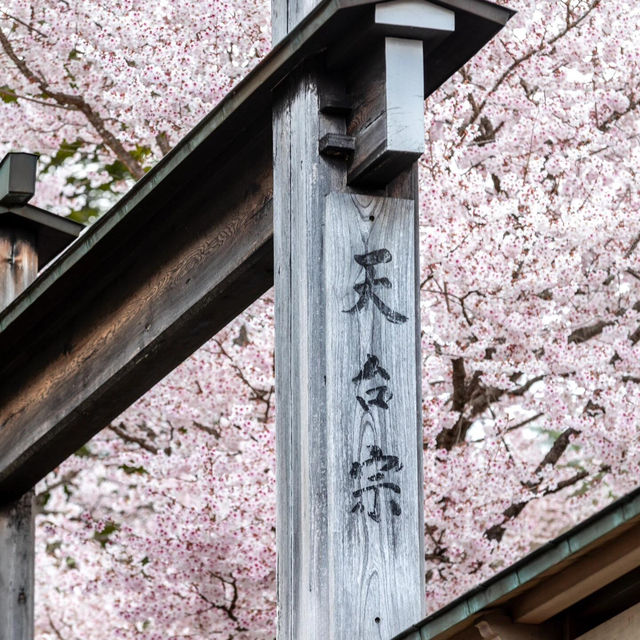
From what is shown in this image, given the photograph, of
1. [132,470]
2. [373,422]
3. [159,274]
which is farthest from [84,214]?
[373,422]

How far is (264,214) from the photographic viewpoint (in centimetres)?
357

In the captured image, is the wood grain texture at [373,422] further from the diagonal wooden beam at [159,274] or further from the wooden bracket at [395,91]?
the diagonal wooden beam at [159,274]

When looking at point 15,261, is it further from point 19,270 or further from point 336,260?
point 336,260

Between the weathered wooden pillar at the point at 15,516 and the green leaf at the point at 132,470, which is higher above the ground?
the green leaf at the point at 132,470

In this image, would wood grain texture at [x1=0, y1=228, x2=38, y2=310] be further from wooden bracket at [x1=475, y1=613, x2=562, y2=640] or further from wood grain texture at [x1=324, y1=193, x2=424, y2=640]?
wooden bracket at [x1=475, y1=613, x2=562, y2=640]

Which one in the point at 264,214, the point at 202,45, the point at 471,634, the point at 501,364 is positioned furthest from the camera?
the point at 202,45

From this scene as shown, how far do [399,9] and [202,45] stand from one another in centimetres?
652

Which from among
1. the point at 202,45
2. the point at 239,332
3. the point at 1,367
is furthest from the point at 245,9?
the point at 1,367

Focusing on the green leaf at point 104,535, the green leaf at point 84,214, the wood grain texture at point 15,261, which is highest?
the green leaf at point 84,214

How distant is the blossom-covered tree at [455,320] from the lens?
329 inches

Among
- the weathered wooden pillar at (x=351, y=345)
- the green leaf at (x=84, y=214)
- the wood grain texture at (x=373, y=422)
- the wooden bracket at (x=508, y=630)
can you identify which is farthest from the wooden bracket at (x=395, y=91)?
the green leaf at (x=84, y=214)

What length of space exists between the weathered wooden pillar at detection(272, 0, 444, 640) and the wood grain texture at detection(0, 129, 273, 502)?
1.16ft

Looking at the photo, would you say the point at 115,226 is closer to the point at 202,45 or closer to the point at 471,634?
the point at 471,634

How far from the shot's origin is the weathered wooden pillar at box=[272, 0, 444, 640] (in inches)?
116
